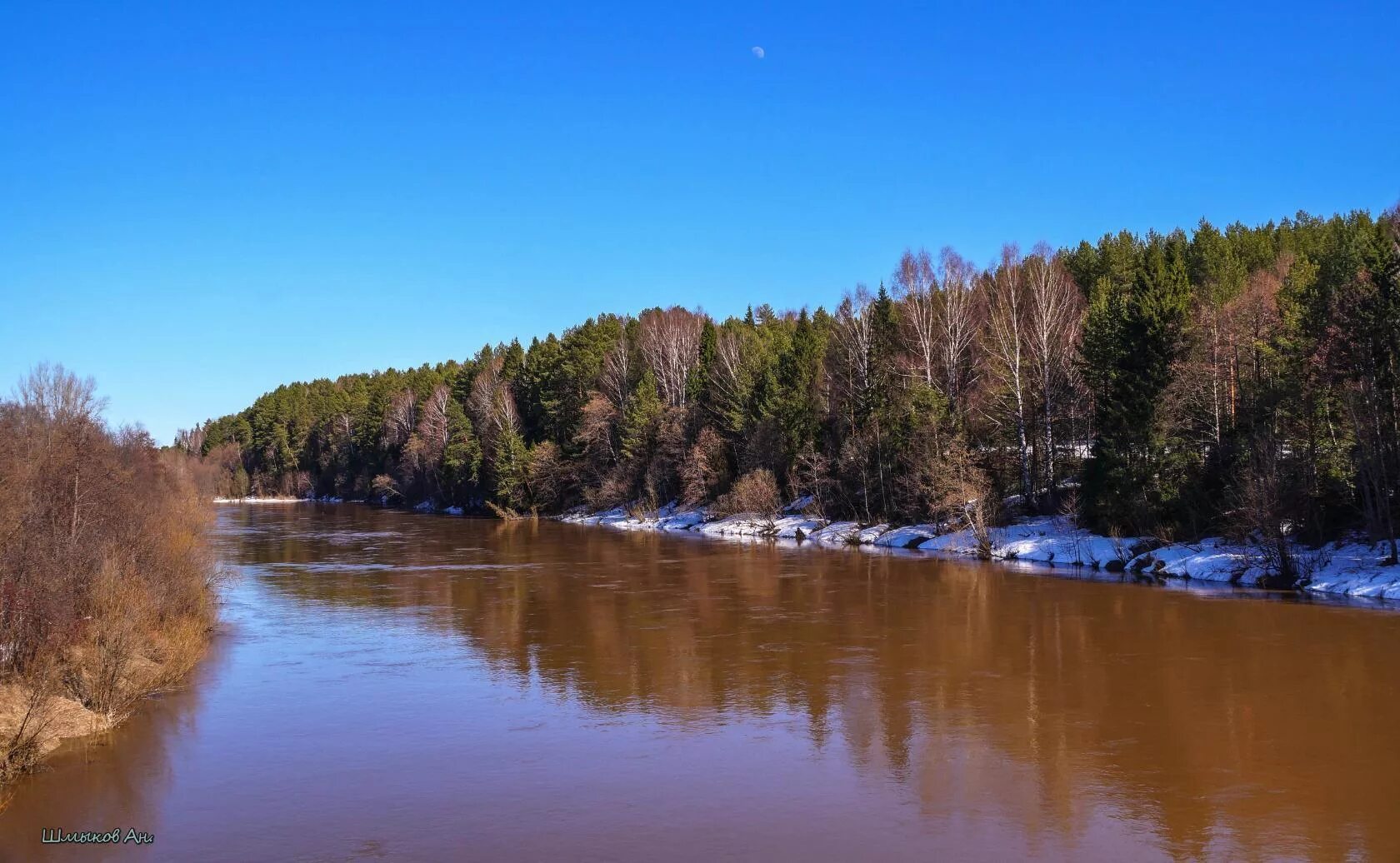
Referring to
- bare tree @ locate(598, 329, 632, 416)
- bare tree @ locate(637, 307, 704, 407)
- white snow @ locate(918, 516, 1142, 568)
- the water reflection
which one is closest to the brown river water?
the water reflection

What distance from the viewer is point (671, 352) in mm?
76375

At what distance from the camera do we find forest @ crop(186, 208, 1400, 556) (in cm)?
3130

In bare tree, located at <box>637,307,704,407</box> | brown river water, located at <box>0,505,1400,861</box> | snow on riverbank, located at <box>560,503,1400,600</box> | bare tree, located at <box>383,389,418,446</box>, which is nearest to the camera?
brown river water, located at <box>0,505,1400,861</box>

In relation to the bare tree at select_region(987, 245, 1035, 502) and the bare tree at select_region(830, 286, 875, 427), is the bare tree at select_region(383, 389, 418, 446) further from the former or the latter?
the bare tree at select_region(987, 245, 1035, 502)

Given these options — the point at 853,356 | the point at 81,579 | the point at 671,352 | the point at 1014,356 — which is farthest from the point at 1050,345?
the point at 81,579

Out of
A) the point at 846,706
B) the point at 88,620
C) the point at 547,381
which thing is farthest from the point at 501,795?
the point at 547,381

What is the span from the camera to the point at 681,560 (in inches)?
1674

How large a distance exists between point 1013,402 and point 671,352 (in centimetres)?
3469

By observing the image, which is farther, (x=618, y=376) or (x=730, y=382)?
(x=618, y=376)

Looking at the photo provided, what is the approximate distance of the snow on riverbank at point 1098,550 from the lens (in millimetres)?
29062

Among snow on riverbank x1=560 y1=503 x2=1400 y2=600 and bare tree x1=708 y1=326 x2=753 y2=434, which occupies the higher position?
bare tree x1=708 y1=326 x2=753 y2=434

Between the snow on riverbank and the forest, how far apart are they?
94 cm

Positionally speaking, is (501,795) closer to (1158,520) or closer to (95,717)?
(95,717)

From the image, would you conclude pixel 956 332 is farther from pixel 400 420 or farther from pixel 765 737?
pixel 400 420
